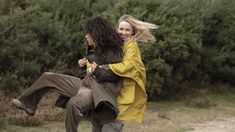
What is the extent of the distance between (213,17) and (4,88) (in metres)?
6.94

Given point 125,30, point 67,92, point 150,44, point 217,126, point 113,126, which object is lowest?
point 217,126

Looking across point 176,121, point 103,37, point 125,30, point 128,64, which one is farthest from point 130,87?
point 176,121

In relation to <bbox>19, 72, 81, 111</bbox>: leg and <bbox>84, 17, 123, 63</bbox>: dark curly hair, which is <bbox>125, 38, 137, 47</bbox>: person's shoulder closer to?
<bbox>84, 17, 123, 63</bbox>: dark curly hair

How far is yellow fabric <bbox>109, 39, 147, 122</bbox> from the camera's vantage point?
5777 mm

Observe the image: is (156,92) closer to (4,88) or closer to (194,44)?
(194,44)

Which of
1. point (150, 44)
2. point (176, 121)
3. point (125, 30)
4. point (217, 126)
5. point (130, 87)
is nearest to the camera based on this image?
point (130, 87)

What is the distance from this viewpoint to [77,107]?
5605 mm

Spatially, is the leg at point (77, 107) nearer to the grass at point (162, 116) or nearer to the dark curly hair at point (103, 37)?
the dark curly hair at point (103, 37)

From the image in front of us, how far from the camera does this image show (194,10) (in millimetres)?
14422

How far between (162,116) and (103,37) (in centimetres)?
611

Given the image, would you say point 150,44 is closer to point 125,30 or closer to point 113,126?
point 125,30

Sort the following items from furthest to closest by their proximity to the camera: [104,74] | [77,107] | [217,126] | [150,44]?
[150,44]
[217,126]
[104,74]
[77,107]

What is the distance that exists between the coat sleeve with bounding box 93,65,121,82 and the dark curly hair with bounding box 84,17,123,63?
22 cm

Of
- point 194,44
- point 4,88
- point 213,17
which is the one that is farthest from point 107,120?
point 213,17
